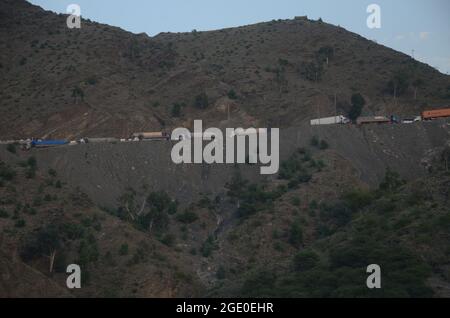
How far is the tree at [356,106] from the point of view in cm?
8094

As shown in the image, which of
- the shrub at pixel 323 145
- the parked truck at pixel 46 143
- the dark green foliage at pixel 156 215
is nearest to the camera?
the dark green foliage at pixel 156 215

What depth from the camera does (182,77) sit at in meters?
91.5

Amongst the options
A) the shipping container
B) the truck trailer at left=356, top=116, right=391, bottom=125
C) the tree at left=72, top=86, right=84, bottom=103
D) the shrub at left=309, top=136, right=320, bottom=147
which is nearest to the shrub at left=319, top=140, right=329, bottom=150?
the shrub at left=309, top=136, right=320, bottom=147

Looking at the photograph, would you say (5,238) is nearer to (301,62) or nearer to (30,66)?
(30,66)

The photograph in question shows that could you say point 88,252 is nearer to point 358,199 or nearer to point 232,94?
point 358,199

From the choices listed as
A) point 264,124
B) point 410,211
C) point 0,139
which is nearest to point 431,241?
point 410,211

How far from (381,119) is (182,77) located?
22317mm

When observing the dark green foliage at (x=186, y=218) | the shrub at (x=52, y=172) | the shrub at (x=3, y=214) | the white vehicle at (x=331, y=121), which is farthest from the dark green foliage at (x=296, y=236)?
the white vehicle at (x=331, y=121)

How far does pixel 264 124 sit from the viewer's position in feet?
270

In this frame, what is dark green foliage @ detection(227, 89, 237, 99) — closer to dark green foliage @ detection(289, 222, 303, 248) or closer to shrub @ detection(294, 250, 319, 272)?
dark green foliage @ detection(289, 222, 303, 248)

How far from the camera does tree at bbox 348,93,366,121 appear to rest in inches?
3187

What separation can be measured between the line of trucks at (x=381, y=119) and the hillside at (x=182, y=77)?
330 centimetres

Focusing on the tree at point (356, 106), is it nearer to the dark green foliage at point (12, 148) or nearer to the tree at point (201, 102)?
the tree at point (201, 102)

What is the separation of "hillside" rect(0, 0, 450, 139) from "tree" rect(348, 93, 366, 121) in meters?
2.37
